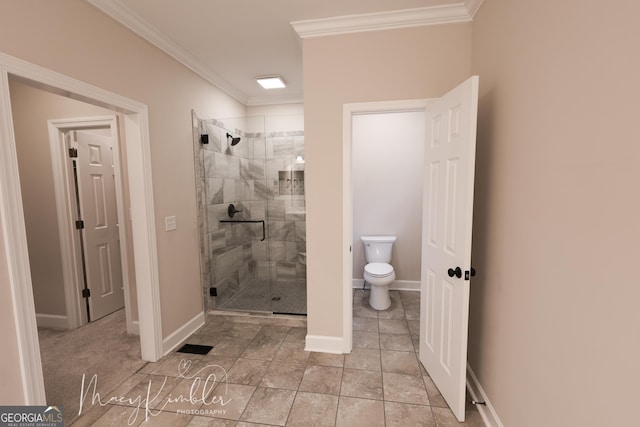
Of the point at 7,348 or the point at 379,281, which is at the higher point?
the point at 7,348

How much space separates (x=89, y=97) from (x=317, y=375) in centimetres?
250

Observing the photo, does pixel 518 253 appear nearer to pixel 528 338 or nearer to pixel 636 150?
pixel 528 338

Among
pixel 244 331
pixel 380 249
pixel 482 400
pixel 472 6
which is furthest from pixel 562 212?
pixel 244 331

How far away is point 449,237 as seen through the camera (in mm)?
1788

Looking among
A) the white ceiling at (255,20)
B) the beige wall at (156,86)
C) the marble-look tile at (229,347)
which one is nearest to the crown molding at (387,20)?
the white ceiling at (255,20)

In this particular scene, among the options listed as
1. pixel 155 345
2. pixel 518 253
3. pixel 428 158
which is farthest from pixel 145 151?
pixel 518 253

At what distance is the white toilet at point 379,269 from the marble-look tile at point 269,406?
4.90 ft

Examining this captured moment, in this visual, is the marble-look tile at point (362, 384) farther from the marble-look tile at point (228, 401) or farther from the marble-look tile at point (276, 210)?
the marble-look tile at point (276, 210)

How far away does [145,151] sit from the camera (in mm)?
2205

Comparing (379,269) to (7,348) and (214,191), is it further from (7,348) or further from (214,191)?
(7,348)

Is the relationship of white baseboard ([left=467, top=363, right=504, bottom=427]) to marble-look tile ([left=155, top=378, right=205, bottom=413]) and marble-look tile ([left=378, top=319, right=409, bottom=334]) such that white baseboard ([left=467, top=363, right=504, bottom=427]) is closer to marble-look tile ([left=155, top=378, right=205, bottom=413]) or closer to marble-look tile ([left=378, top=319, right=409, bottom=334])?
marble-look tile ([left=378, top=319, right=409, bottom=334])

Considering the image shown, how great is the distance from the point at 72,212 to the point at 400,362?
3483mm

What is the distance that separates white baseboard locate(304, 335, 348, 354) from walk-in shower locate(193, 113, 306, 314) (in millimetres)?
602

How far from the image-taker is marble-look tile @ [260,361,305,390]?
202 centimetres
